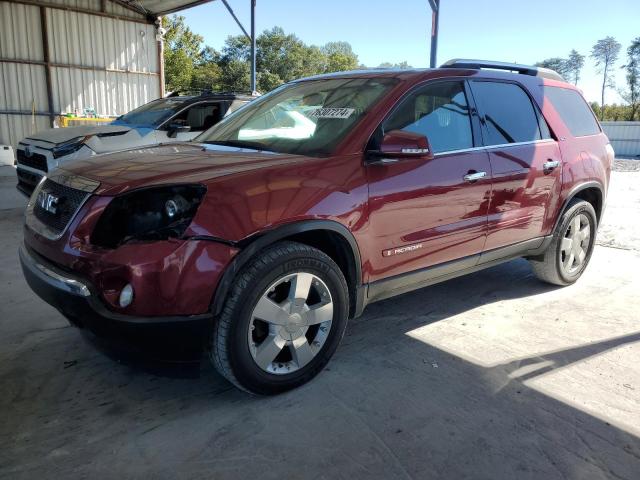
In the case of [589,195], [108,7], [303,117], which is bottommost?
[589,195]

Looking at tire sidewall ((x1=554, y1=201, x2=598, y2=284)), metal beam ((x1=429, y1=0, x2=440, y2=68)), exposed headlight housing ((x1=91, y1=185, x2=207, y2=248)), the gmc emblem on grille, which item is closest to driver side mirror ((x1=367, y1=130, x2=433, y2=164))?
exposed headlight housing ((x1=91, y1=185, x2=207, y2=248))

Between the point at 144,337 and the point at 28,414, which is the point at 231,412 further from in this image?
the point at 28,414

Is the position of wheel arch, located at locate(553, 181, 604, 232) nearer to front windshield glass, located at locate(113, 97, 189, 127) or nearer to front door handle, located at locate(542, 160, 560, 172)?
front door handle, located at locate(542, 160, 560, 172)

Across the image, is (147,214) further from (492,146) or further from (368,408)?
(492,146)

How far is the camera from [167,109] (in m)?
7.88

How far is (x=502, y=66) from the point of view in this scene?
413 centimetres

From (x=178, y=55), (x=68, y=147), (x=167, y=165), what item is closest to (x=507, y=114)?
(x=167, y=165)

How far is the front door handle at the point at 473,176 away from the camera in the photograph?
133 inches

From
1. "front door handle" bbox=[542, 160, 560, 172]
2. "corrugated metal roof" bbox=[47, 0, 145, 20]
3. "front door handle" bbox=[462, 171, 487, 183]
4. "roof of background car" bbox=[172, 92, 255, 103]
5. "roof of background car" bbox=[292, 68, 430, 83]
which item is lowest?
"front door handle" bbox=[462, 171, 487, 183]

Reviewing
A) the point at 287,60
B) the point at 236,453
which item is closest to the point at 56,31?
the point at 236,453

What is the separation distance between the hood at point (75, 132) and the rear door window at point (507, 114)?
5.26 metres

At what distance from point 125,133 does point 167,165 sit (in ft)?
16.3

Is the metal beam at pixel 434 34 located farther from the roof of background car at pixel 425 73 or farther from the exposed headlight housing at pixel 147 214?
the exposed headlight housing at pixel 147 214

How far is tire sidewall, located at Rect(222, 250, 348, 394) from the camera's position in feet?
8.19
